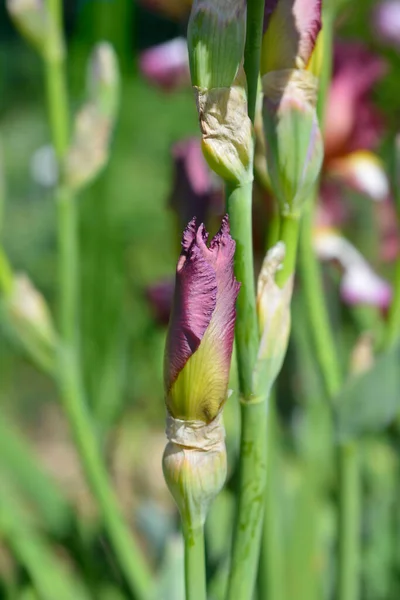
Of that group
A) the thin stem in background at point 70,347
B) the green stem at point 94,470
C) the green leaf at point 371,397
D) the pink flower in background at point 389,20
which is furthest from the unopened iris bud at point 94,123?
the pink flower in background at point 389,20

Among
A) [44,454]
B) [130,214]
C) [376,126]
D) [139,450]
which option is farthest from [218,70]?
[130,214]

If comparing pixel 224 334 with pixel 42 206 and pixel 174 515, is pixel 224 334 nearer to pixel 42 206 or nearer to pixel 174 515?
pixel 174 515

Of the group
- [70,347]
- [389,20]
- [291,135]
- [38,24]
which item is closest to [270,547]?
[70,347]

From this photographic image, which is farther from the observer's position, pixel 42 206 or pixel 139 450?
pixel 42 206

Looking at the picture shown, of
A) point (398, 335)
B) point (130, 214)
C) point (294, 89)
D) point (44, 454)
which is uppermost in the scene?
point (130, 214)

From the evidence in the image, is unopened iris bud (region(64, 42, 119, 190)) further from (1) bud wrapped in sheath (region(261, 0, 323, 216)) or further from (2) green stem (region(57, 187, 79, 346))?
(1) bud wrapped in sheath (region(261, 0, 323, 216))

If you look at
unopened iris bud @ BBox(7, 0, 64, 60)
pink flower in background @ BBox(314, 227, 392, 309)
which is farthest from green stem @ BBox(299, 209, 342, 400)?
unopened iris bud @ BBox(7, 0, 64, 60)
